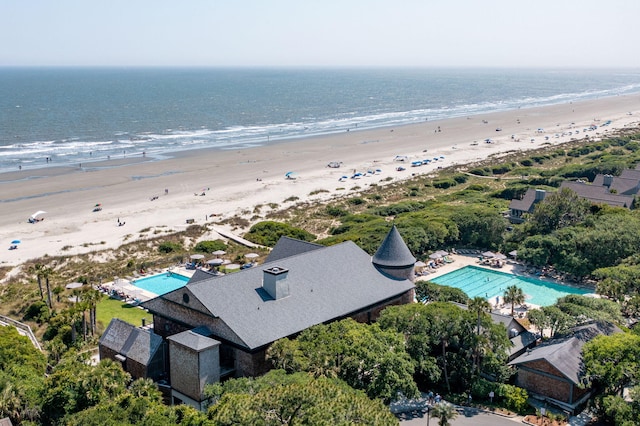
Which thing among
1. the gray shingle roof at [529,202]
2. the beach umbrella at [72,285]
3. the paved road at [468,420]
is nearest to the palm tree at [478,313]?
the paved road at [468,420]

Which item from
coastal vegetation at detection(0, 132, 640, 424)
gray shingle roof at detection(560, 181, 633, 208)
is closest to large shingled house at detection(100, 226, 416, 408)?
coastal vegetation at detection(0, 132, 640, 424)

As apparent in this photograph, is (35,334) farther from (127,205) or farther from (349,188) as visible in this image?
(349,188)

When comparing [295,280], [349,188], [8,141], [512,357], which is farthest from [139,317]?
[8,141]

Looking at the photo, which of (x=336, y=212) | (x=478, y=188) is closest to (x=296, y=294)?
(x=336, y=212)

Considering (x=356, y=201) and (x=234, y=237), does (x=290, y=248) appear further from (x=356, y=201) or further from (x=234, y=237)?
(x=356, y=201)

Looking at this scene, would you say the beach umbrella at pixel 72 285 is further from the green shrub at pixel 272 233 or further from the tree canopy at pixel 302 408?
the tree canopy at pixel 302 408
